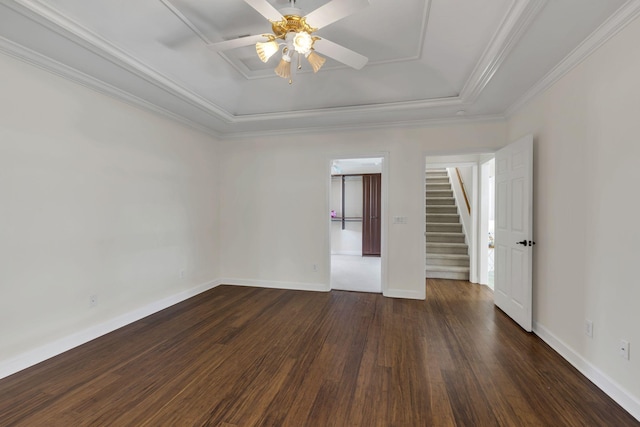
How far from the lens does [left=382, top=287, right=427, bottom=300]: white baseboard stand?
3949 mm

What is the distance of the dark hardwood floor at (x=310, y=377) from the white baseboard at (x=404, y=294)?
2.26 feet

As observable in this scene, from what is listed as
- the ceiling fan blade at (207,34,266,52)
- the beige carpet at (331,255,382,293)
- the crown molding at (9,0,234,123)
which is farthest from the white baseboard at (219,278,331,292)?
the ceiling fan blade at (207,34,266,52)

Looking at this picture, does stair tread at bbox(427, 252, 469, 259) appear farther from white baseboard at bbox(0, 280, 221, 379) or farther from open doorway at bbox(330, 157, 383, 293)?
white baseboard at bbox(0, 280, 221, 379)

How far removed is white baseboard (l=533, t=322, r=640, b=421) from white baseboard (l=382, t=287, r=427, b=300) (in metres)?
1.41

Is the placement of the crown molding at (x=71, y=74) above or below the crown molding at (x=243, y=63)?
below

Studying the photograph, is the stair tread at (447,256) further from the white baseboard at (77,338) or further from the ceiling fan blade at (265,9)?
the ceiling fan blade at (265,9)

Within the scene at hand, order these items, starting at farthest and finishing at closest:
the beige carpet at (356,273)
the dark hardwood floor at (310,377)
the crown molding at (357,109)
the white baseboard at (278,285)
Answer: the beige carpet at (356,273), the white baseboard at (278,285), the crown molding at (357,109), the dark hardwood floor at (310,377)

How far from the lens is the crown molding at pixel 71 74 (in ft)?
6.96

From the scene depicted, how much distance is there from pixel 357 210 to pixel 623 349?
654cm

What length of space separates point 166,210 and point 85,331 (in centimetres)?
155

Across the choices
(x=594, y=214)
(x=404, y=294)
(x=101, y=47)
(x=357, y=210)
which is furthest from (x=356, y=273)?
(x=101, y=47)

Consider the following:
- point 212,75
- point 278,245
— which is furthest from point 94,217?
point 278,245

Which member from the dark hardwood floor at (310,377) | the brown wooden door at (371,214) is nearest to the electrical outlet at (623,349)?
the dark hardwood floor at (310,377)

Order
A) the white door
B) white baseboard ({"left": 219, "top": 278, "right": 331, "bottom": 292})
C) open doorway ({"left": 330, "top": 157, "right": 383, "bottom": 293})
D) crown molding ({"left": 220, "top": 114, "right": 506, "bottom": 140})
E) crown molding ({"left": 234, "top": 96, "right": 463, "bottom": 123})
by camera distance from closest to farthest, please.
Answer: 1. the white door
2. crown molding ({"left": 234, "top": 96, "right": 463, "bottom": 123})
3. crown molding ({"left": 220, "top": 114, "right": 506, "bottom": 140})
4. white baseboard ({"left": 219, "top": 278, "right": 331, "bottom": 292})
5. open doorway ({"left": 330, "top": 157, "right": 383, "bottom": 293})
